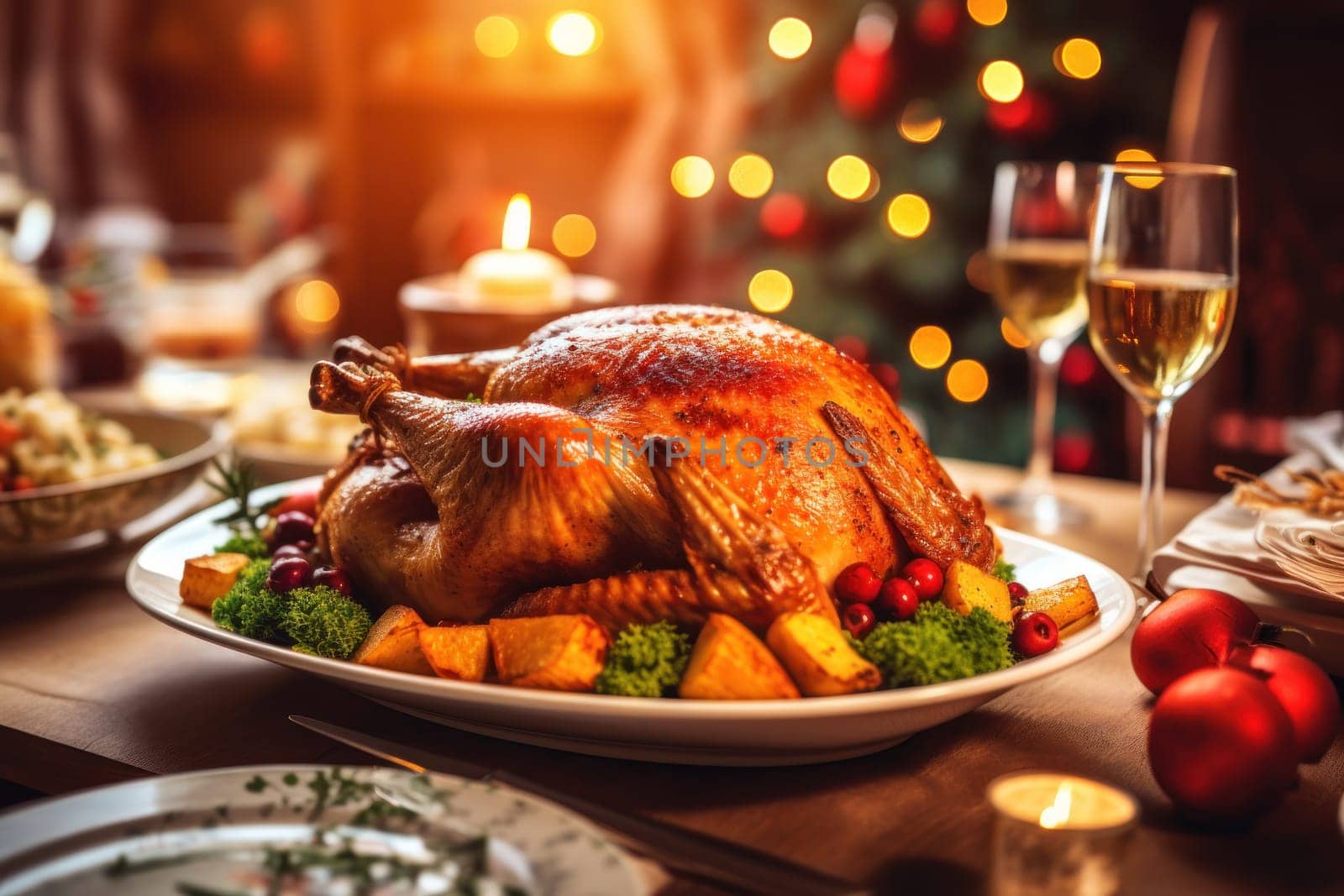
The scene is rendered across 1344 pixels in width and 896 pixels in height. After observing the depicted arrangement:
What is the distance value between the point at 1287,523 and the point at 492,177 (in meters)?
4.06

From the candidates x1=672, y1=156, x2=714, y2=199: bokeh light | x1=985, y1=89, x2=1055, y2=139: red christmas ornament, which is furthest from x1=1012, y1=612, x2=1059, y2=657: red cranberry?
x1=672, y1=156, x2=714, y2=199: bokeh light

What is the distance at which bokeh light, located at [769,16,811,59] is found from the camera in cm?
367

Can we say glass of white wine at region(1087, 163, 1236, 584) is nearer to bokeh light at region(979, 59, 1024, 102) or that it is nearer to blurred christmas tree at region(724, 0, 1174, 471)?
blurred christmas tree at region(724, 0, 1174, 471)

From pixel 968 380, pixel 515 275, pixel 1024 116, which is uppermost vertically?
pixel 1024 116

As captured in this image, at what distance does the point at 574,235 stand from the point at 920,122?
1.80 m

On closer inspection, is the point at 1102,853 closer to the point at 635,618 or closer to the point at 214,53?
the point at 635,618

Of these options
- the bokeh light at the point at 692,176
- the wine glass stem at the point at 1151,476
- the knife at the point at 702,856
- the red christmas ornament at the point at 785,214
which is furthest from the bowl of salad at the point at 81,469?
the bokeh light at the point at 692,176

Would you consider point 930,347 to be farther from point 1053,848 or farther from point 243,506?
point 1053,848

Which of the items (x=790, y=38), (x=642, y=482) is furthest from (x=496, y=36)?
(x=642, y=482)

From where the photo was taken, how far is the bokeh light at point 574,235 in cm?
489

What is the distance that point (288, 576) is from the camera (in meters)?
1.11

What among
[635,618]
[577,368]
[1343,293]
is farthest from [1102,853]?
[1343,293]

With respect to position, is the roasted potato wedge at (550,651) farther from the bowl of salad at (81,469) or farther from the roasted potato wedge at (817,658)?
the bowl of salad at (81,469)

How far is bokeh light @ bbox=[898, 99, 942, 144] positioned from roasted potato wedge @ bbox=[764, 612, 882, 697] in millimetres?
2778
